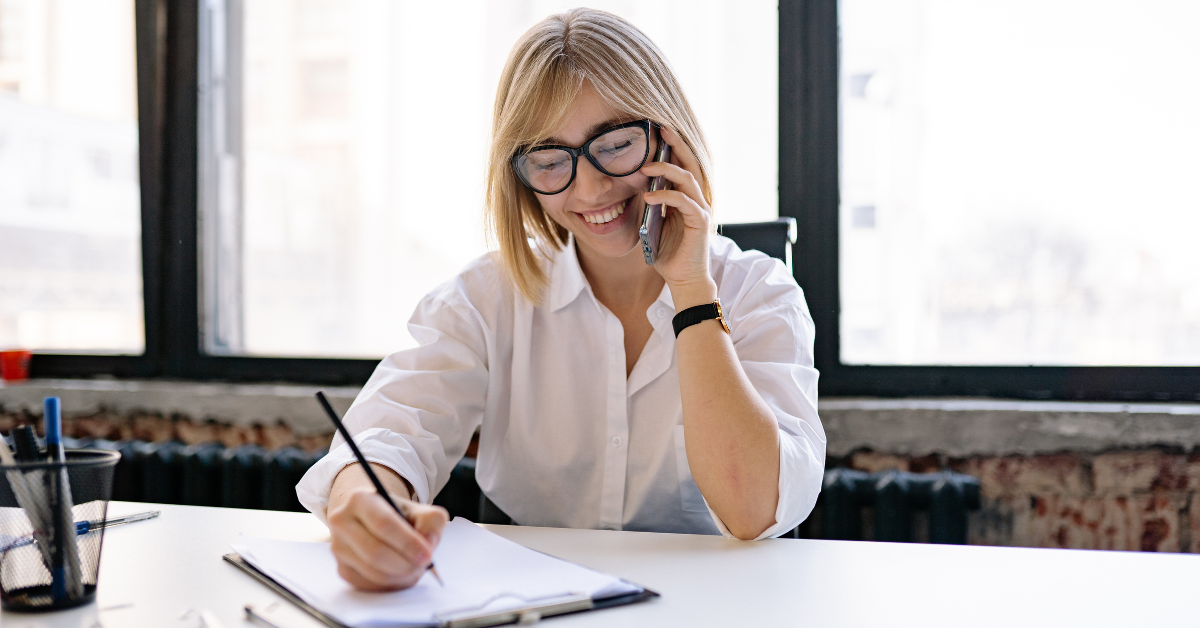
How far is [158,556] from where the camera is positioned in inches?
34.3

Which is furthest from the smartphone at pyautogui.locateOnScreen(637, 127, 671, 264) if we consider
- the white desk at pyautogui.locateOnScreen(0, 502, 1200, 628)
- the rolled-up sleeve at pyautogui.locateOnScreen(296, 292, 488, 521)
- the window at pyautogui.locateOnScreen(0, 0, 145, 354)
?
the window at pyautogui.locateOnScreen(0, 0, 145, 354)

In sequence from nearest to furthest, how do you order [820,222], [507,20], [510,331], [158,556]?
[158,556], [510,331], [820,222], [507,20]

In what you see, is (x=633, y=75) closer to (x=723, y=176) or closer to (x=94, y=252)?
(x=723, y=176)

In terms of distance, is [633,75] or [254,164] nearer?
[633,75]

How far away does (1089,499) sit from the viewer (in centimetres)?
157

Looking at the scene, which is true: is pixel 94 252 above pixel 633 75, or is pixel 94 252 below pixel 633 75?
below

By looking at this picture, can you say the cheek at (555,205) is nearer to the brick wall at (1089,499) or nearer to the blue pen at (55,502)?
the blue pen at (55,502)

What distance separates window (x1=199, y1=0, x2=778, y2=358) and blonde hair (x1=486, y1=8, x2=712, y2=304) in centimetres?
68

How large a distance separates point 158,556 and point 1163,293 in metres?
1.85

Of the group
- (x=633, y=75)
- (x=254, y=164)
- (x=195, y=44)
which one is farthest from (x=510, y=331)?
(x=195, y=44)

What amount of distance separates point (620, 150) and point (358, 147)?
1219mm

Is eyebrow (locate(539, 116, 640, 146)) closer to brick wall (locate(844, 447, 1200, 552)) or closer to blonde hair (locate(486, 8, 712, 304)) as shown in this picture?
blonde hair (locate(486, 8, 712, 304))

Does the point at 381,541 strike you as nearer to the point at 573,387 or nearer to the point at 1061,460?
the point at 573,387

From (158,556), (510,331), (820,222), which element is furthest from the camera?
(820,222)
